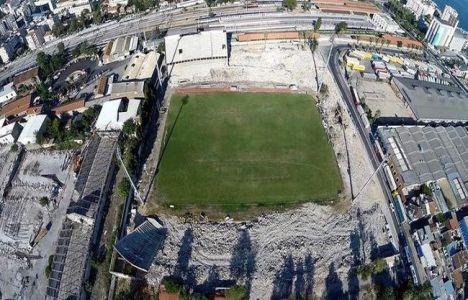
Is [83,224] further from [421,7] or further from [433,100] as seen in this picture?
[421,7]

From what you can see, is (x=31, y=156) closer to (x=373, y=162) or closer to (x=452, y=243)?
(x=373, y=162)

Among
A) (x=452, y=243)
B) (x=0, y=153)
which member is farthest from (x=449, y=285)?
(x=0, y=153)

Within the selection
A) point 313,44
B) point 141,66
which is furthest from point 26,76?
point 313,44

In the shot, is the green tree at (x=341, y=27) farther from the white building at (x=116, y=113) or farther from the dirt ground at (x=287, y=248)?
the white building at (x=116, y=113)

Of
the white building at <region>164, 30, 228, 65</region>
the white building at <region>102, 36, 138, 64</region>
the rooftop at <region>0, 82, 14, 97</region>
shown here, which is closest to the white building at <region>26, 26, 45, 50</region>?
the rooftop at <region>0, 82, 14, 97</region>

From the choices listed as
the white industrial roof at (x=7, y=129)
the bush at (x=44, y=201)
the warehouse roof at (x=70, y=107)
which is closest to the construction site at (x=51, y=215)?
the bush at (x=44, y=201)

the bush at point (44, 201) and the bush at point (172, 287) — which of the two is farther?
the bush at point (44, 201)
